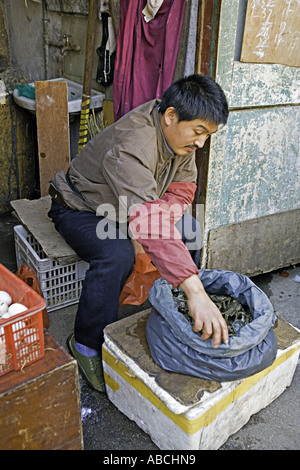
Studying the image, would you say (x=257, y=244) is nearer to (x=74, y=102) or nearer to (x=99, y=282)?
(x=99, y=282)

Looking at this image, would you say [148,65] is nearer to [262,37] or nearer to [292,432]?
[262,37]

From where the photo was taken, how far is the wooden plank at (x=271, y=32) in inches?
110

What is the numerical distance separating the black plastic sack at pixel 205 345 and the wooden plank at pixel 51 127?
2158 mm

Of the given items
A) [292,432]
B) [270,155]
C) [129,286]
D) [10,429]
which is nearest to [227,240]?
[270,155]

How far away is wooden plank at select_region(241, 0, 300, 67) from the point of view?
279 centimetres

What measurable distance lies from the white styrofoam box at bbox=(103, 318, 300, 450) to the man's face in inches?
42.9

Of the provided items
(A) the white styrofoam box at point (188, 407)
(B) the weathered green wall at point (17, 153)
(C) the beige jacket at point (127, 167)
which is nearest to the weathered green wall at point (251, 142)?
(C) the beige jacket at point (127, 167)

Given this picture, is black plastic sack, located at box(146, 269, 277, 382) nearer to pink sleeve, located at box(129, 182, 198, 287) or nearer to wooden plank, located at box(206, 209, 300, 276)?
pink sleeve, located at box(129, 182, 198, 287)

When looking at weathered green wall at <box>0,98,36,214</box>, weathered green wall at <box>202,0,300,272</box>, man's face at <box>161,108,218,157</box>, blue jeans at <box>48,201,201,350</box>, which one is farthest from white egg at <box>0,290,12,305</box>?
weathered green wall at <box>0,98,36,214</box>

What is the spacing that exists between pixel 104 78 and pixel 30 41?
1.48m

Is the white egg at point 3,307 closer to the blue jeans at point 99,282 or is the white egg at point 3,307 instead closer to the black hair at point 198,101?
the blue jeans at point 99,282

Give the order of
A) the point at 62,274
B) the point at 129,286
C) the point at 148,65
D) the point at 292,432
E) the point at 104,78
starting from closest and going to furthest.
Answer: the point at 292,432, the point at 129,286, the point at 62,274, the point at 148,65, the point at 104,78

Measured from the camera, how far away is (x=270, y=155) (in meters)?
3.29

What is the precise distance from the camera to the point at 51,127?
3855 mm
